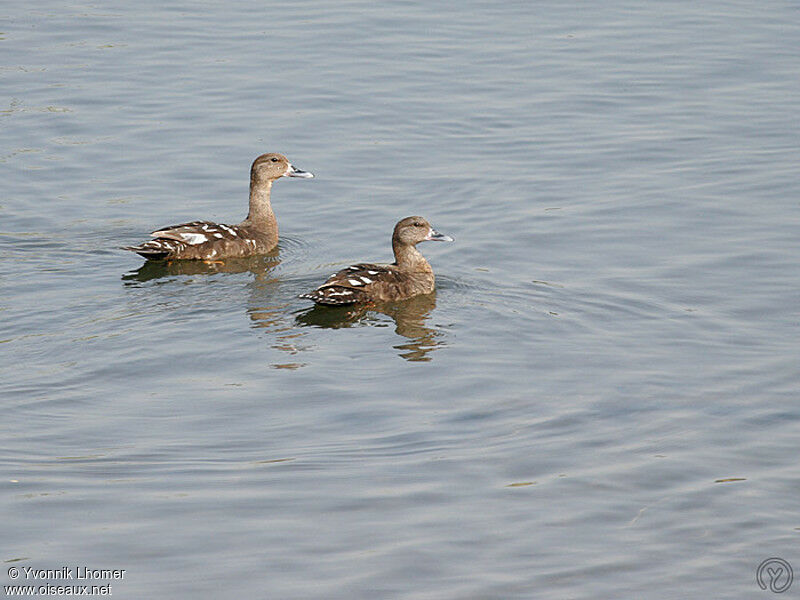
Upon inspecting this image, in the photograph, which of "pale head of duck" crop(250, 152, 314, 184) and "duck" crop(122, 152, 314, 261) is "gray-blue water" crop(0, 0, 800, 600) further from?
"pale head of duck" crop(250, 152, 314, 184)

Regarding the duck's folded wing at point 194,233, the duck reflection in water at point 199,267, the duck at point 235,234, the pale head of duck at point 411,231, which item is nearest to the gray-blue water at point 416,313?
the duck reflection in water at point 199,267

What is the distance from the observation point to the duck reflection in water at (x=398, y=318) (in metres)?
10.6

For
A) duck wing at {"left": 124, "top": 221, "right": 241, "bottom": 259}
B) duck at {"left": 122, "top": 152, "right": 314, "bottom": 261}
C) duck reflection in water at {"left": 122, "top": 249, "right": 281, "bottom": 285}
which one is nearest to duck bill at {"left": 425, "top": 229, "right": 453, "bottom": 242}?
duck reflection in water at {"left": 122, "top": 249, "right": 281, "bottom": 285}

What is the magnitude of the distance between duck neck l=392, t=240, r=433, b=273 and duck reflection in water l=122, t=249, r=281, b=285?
1.37 metres

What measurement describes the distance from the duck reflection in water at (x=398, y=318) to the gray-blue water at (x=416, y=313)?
0.17ft

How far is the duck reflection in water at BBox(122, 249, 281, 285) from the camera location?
40.7 ft

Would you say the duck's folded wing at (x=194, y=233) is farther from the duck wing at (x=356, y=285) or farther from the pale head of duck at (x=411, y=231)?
the pale head of duck at (x=411, y=231)

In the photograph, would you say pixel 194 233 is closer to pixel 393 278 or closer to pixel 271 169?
pixel 271 169

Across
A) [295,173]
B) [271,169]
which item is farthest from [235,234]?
[295,173]

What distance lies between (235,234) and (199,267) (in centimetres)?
49

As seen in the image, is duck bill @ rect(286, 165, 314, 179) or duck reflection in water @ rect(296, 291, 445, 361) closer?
duck reflection in water @ rect(296, 291, 445, 361)

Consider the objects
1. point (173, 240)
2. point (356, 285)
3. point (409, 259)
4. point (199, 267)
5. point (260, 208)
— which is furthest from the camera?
point (260, 208)

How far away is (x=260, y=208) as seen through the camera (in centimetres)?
1356

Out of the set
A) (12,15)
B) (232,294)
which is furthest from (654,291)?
(12,15)
